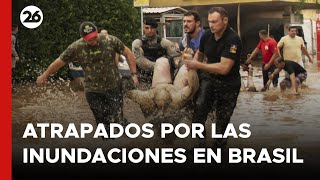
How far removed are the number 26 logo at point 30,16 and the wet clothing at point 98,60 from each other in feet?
1.32

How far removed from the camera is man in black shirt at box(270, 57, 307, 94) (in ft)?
36.9

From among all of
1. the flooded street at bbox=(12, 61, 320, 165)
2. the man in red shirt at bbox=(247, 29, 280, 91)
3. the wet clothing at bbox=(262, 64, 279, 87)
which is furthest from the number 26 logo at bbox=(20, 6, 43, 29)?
the wet clothing at bbox=(262, 64, 279, 87)

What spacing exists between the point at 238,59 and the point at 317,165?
1.06 metres

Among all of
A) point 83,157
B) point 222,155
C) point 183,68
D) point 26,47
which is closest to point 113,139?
point 83,157

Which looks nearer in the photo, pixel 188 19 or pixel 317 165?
pixel 317 165

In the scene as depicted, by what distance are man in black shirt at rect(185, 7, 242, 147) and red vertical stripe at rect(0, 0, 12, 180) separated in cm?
143

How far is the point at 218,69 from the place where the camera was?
19.5 ft

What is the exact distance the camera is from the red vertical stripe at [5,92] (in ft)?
17.2

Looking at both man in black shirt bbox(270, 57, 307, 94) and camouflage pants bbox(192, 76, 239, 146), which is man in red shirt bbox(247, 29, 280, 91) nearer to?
man in black shirt bbox(270, 57, 307, 94)

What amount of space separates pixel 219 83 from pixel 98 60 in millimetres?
1150

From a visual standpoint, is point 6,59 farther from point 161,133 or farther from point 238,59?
point 238,59

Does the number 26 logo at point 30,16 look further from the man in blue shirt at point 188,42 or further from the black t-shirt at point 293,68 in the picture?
the black t-shirt at point 293,68

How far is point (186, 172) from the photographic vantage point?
17.6 ft

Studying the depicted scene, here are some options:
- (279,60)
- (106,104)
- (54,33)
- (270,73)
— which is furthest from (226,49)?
(270,73)
